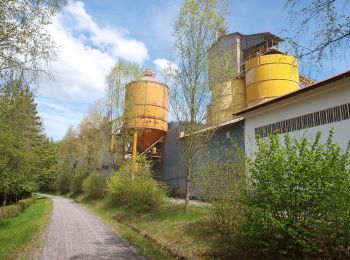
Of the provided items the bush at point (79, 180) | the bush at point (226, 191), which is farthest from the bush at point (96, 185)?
the bush at point (226, 191)

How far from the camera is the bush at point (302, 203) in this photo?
632 centimetres

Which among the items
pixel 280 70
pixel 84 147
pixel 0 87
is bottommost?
pixel 0 87

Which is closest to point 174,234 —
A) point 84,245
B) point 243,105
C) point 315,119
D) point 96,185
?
point 84,245

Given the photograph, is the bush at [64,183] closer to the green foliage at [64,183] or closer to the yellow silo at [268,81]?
the green foliage at [64,183]

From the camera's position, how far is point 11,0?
7641mm

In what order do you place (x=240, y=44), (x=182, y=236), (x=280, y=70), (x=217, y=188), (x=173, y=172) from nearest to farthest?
(x=217, y=188) < (x=182, y=236) < (x=280, y=70) < (x=173, y=172) < (x=240, y=44)

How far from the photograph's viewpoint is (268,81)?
28.1 m

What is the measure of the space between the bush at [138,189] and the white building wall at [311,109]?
5624 millimetres

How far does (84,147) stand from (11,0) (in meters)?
42.8

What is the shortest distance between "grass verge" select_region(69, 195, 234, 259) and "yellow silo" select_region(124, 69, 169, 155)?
12.3 meters

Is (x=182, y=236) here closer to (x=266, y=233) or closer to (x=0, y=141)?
(x=266, y=233)

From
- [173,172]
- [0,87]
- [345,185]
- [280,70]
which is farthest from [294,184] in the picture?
[173,172]

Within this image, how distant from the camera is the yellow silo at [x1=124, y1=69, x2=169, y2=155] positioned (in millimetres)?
29453

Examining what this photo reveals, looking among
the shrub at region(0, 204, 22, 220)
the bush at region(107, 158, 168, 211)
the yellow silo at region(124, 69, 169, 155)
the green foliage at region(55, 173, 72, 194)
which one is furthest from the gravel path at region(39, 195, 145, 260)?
the green foliage at region(55, 173, 72, 194)
